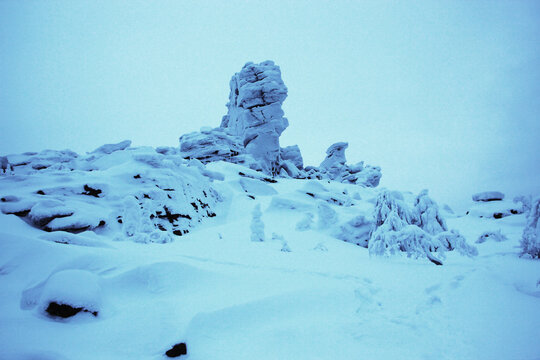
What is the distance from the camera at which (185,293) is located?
4.23m

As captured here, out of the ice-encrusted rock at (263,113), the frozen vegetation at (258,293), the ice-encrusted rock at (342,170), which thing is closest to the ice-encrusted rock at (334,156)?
the ice-encrusted rock at (342,170)

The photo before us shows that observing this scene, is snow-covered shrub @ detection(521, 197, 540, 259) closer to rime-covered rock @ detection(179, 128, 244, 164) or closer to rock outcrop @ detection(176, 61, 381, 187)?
rime-covered rock @ detection(179, 128, 244, 164)

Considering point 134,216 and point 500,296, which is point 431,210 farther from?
point 134,216

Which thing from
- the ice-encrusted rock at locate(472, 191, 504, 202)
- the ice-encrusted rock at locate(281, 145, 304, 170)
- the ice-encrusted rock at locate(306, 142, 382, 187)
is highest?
the ice-encrusted rock at locate(281, 145, 304, 170)

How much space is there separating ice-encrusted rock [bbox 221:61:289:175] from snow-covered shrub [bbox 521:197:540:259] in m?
35.1

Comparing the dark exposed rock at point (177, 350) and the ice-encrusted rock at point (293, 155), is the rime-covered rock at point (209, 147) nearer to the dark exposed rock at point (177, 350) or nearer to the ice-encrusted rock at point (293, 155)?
the ice-encrusted rock at point (293, 155)

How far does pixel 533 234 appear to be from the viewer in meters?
6.44

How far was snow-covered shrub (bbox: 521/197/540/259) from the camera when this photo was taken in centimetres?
634

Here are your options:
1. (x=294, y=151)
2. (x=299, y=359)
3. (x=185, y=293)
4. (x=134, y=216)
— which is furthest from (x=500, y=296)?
(x=294, y=151)

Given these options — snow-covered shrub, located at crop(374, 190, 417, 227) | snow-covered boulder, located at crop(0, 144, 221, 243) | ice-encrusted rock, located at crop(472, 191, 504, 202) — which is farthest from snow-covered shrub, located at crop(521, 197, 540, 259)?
ice-encrusted rock, located at crop(472, 191, 504, 202)

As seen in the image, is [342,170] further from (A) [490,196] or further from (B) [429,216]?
(B) [429,216]

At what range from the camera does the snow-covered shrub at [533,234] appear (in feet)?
20.8

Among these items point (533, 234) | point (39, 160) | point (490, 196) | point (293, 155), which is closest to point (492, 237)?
point (533, 234)

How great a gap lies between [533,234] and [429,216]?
2.51m
